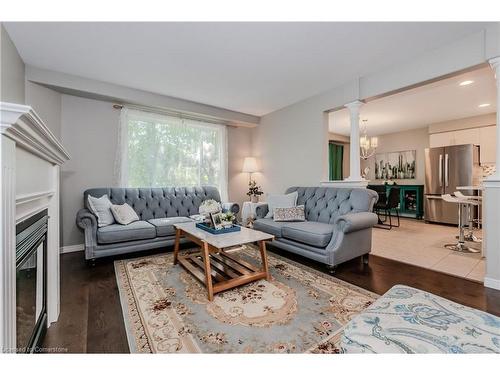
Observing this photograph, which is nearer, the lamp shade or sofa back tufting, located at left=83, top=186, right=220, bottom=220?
sofa back tufting, located at left=83, top=186, right=220, bottom=220

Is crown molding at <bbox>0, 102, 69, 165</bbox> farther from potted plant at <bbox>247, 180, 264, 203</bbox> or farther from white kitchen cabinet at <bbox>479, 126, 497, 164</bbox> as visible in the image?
white kitchen cabinet at <bbox>479, 126, 497, 164</bbox>

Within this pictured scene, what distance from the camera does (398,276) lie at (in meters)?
2.38

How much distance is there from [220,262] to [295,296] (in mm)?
964

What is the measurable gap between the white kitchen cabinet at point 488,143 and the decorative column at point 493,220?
12.0 feet

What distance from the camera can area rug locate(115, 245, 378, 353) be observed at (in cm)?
137

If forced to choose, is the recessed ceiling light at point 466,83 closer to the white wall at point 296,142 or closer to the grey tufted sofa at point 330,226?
the white wall at point 296,142

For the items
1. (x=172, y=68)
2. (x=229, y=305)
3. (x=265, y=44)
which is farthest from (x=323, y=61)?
(x=229, y=305)

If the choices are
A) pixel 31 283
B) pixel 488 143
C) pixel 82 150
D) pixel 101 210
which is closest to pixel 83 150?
pixel 82 150

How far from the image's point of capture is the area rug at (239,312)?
1.37 m

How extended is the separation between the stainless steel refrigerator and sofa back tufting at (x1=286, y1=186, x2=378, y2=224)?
3366mm

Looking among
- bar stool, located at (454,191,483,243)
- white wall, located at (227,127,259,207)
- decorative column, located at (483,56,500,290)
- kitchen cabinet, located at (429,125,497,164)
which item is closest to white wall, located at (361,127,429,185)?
kitchen cabinet, located at (429,125,497,164)

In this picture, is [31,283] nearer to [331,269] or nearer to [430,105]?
[331,269]

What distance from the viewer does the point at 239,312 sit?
1698 millimetres

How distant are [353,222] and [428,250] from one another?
1762 millimetres
